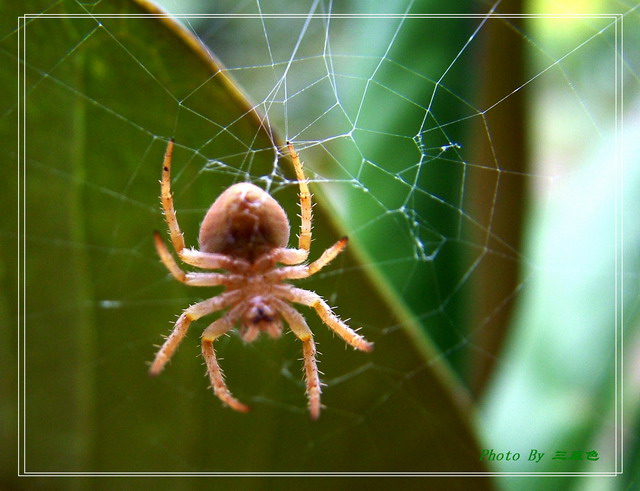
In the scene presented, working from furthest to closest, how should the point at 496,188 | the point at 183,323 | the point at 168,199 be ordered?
the point at 496,188 < the point at 183,323 < the point at 168,199

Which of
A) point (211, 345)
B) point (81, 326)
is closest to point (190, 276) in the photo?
point (211, 345)

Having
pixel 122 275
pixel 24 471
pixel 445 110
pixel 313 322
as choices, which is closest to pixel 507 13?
pixel 445 110

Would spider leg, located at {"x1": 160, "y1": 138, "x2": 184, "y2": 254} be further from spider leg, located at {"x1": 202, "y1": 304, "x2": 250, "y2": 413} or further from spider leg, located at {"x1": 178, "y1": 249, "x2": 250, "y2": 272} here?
spider leg, located at {"x1": 202, "y1": 304, "x2": 250, "y2": 413}

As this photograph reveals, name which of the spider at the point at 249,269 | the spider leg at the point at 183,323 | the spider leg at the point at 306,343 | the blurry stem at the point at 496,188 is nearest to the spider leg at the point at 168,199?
the spider at the point at 249,269

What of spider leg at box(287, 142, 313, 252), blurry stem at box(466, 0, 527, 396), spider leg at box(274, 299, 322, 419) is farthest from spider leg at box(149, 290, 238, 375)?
blurry stem at box(466, 0, 527, 396)

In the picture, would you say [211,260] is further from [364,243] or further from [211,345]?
[364,243]

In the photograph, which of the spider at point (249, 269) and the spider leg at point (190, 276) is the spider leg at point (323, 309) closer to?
the spider at point (249, 269)

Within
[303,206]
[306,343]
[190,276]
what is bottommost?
[306,343]

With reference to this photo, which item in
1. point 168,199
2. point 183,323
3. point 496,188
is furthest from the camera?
point 496,188
